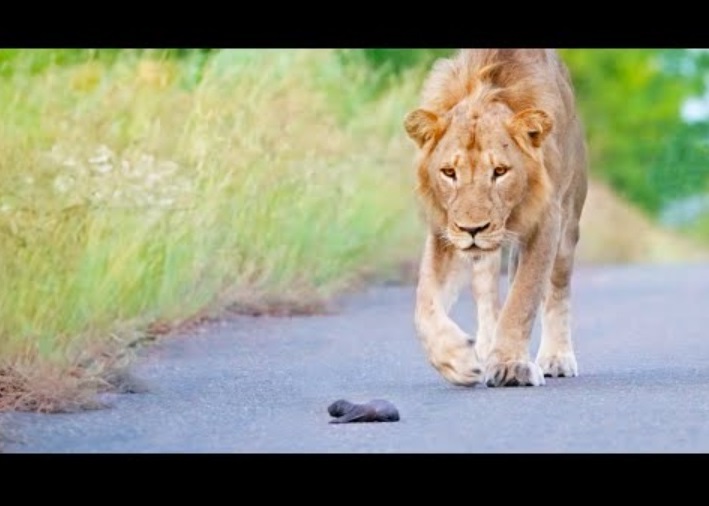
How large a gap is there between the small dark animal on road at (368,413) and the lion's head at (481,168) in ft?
3.73

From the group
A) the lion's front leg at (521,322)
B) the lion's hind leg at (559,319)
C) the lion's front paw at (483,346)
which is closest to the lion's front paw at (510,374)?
the lion's front leg at (521,322)

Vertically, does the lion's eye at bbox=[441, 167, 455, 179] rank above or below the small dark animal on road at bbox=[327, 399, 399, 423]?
above

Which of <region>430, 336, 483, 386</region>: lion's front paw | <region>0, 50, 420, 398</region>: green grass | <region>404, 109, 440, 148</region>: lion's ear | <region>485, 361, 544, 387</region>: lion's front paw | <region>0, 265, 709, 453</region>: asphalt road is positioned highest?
<region>404, 109, 440, 148</region>: lion's ear

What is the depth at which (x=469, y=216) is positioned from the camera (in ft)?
31.8

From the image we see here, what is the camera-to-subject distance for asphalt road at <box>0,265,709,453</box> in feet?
26.7

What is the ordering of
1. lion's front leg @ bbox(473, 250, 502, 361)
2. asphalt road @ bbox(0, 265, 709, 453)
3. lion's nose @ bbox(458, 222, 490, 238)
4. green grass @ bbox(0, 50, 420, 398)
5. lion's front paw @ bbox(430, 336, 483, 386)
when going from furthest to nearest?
lion's front leg @ bbox(473, 250, 502, 361)
green grass @ bbox(0, 50, 420, 398)
lion's nose @ bbox(458, 222, 490, 238)
lion's front paw @ bbox(430, 336, 483, 386)
asphalt road @ bbox(0, 265, 709, 453)

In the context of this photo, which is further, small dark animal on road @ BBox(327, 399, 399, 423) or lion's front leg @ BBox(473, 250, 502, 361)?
lion's front leg @ BBox(473, 250, 502, 361)

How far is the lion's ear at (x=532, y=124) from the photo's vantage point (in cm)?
986

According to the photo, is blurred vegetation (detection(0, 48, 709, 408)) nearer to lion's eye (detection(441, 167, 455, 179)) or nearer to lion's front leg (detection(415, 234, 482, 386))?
lion's front leg (detection(415, 234, 482, 386))

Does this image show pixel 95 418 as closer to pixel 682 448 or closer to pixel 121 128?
pixel 682 448

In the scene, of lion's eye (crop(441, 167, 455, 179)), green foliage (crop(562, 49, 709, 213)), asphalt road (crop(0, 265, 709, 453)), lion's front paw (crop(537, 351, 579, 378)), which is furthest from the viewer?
green foliage (crop(562, 49, 709, 213))

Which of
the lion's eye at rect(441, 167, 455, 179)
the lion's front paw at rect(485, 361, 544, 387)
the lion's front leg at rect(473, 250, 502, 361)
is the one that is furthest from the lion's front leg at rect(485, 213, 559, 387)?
the lion's front leg at rect(473, 250, 502, 361)

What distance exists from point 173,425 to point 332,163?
7323 mm

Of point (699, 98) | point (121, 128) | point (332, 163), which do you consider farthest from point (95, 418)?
point (699, 98)
